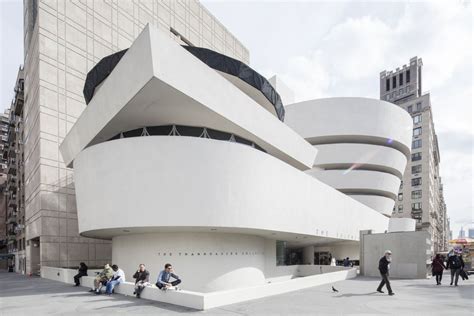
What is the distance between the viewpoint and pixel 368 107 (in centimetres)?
4362

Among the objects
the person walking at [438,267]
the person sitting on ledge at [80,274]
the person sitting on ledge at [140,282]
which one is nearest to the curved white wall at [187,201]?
the person sitting on ledge at [80,274]

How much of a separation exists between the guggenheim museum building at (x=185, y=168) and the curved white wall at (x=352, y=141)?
62.0ft

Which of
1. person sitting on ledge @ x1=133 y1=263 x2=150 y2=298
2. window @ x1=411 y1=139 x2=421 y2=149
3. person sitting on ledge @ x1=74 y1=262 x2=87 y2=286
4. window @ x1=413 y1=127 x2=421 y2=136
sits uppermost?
window @ x1=413 y1=127 x2=421 y2=136

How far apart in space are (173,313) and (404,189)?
8300 centimetres

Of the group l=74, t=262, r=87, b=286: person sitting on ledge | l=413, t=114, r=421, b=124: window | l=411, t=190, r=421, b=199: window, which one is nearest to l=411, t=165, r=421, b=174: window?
l=411, t=190, r=421, b=199: window

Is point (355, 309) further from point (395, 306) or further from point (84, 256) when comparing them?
point (84, 256)

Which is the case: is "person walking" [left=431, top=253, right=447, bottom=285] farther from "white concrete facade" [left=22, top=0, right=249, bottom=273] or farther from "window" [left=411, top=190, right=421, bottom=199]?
"window" [left=411, top=190, right=421, bottom=199]

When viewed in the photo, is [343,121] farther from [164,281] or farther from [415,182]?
[415,182]

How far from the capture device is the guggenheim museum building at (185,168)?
1588 cm

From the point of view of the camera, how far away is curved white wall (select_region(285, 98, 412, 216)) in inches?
1663

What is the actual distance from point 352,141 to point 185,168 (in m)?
32.4

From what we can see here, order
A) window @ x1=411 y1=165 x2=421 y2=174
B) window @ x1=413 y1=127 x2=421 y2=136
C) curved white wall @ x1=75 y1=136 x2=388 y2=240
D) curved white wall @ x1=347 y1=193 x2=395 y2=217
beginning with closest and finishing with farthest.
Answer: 1. curved white wall @ x1=75 y1=136 x2=388 y2=240
2. curved white wall @ x1=347 y1=193 x2=395 y2=217
3. window @ x1=411 y1=165 x2=421 y2=174
4. window @ x1=413 y1=127 x2=421 y2=136

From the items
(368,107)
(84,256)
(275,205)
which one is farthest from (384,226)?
(84,256)

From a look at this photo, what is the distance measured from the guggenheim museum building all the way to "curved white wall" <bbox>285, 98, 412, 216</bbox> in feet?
62.0
